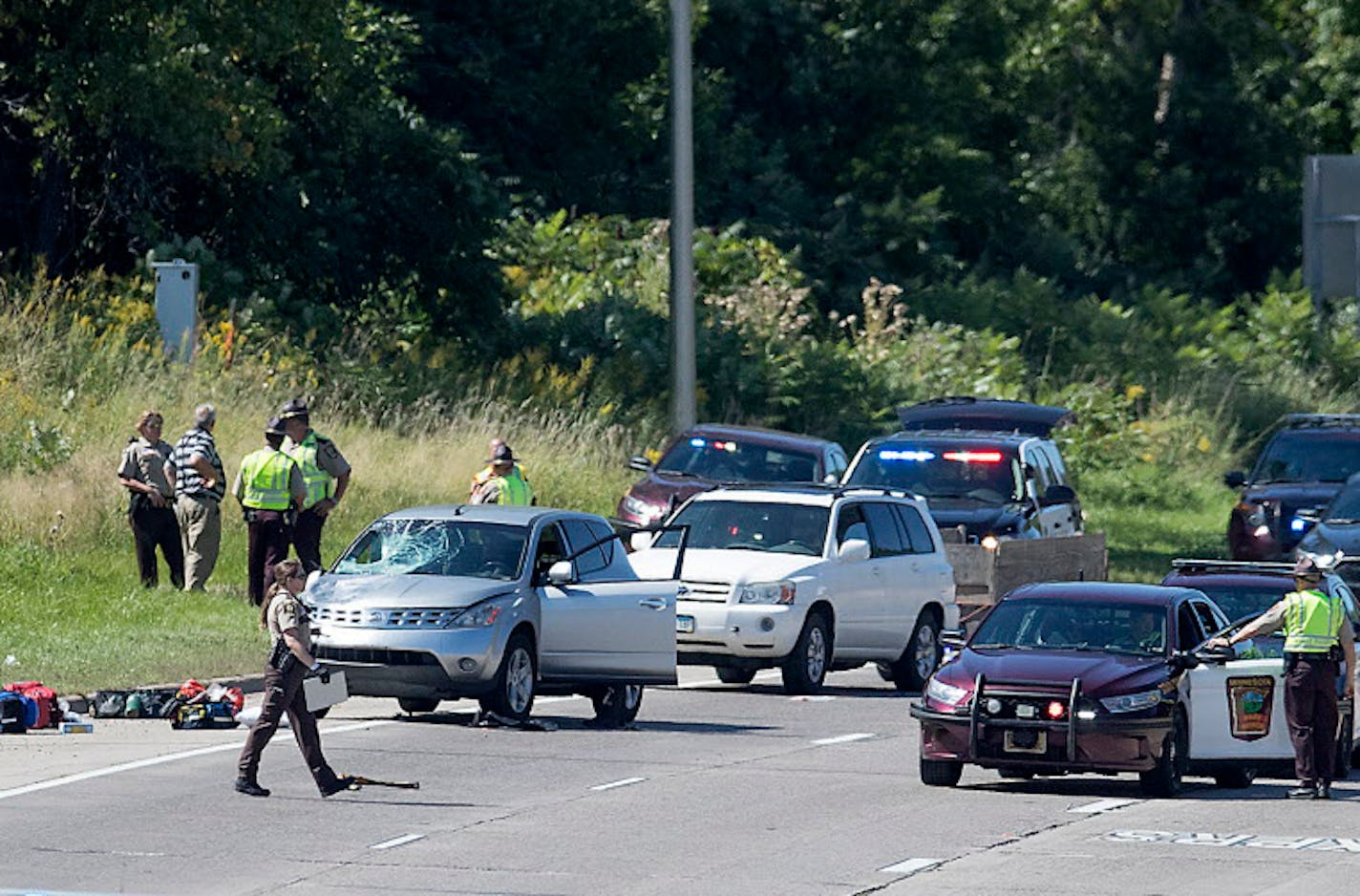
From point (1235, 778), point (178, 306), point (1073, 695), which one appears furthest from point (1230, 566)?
point (178, 306)

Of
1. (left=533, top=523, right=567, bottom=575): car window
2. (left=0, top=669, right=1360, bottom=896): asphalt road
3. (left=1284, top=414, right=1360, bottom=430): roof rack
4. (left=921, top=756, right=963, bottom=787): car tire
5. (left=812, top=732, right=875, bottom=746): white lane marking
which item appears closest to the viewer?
(left=0, top=669, right=1360, bottom=896): asphalt road

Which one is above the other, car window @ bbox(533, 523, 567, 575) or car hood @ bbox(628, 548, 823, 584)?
car window @ bbox(533, 523, 567, 575)

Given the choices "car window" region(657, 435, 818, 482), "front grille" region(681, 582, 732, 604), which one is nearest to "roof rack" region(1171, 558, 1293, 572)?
"front grille" region(681, 582, 732, 604)

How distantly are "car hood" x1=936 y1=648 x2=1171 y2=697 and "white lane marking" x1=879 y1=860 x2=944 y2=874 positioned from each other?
3.21 meters

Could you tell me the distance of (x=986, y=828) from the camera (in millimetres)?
16047

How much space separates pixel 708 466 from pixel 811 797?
13.6m

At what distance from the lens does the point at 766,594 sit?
23.2 metres

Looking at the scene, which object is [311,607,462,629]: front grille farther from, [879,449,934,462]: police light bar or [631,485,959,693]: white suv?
[879,449,934,462]: police light bar

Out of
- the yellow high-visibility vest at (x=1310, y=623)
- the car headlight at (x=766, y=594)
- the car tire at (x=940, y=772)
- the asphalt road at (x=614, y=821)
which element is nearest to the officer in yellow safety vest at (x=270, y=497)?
the asphalt road at (x=614, y=821)

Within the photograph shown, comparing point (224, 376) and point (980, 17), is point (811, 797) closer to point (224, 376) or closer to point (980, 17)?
point (224, 376)

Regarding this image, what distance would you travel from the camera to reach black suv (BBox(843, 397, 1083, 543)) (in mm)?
28484

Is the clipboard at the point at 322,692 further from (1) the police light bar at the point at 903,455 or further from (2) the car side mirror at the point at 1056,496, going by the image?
(2) the car side mirror at the point at 1056,496

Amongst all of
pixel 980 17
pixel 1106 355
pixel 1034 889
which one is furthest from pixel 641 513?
pixel 980 17

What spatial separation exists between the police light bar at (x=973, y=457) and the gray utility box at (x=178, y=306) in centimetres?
900
